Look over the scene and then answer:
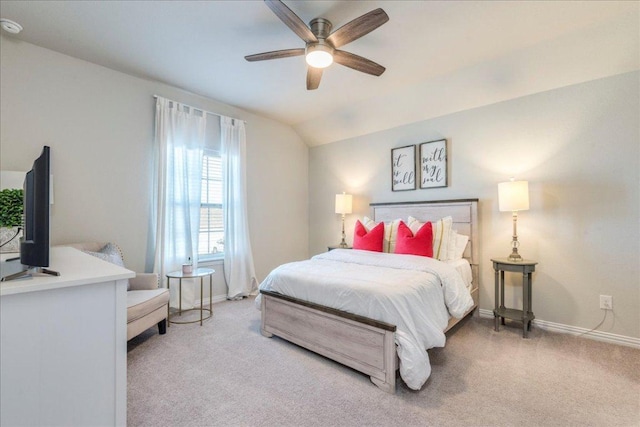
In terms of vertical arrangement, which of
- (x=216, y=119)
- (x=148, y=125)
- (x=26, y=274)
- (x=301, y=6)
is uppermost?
(x=301, y=6)

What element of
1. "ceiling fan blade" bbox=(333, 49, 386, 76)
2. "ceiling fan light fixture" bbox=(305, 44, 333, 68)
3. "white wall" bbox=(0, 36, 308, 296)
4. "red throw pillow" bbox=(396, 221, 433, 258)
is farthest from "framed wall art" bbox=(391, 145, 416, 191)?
"white wall" bbox=(0, 36, 308, 296)

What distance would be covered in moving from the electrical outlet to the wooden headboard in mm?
1032

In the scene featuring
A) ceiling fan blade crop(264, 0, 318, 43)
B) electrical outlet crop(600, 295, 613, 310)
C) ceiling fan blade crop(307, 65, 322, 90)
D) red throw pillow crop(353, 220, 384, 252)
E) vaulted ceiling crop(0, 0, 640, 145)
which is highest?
vaulted ceiling crop(0, 0, 640, 145)

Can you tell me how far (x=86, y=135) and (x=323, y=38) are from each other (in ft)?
8.33

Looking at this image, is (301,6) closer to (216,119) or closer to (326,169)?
(216,119)

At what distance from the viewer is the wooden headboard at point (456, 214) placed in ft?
10.9

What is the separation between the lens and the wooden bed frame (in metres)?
1.92

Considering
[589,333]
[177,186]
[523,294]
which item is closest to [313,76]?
[177,186]

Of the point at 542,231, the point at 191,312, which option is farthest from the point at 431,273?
the point at 191,312

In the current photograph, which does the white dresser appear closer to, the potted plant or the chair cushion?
the chair cushion

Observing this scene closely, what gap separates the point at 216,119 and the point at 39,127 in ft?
5.89

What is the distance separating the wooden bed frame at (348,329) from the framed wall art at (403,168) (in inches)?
28.5

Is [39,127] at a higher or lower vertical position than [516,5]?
lower

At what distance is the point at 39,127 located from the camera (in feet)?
8.70
